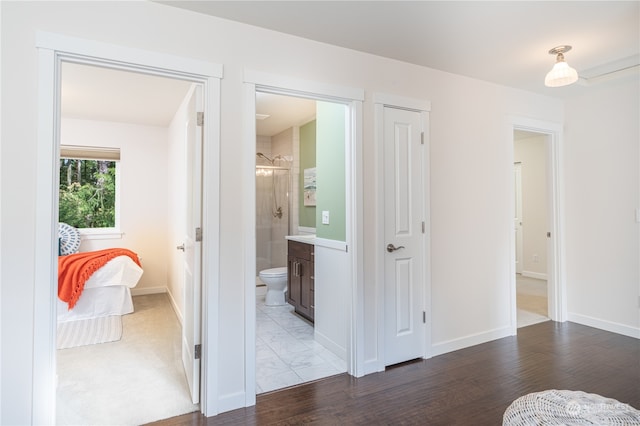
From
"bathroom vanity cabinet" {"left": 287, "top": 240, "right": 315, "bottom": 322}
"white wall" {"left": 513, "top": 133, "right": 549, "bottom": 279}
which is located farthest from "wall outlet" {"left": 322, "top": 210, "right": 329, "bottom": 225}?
"white wall" {"left": 513, "top": 133, "right": 549, "bottom": 279}

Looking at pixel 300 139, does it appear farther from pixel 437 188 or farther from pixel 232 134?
pixel 232 134

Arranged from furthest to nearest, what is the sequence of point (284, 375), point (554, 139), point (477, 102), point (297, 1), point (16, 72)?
point (554, 139)
point (477, 102)
point (284, 375)
point (297, 1)
point (16, 72)

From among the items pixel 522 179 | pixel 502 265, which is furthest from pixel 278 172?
pixel 522 179

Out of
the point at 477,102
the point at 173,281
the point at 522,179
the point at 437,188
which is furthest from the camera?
the point at 522,179

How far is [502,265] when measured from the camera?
3432 mm

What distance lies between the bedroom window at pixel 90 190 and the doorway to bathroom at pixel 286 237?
2.10 metres

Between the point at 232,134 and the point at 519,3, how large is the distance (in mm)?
1894

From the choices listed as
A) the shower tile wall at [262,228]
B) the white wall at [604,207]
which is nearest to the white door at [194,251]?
the shower tile wall at [262,228]

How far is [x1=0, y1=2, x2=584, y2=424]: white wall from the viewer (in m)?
1.71

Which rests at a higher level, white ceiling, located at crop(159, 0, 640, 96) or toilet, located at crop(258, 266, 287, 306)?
white ceiling, located at crop(159, 0, 640, 96)

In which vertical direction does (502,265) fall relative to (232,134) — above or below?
below

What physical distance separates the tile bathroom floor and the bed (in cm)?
165

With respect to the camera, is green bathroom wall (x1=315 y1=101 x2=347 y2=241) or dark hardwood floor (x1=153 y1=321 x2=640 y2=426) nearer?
dark hardwood floor (x1=153 y1=321 x2=640 y2=426)

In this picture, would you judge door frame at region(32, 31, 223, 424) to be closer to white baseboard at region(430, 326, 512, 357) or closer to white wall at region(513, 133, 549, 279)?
white baseboard at region(430, 326, 512, 357)
